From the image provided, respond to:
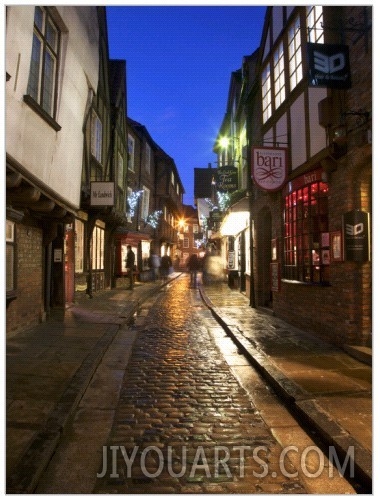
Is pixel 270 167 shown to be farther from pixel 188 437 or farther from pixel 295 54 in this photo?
pixel 188 437

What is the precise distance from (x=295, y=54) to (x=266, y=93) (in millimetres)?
2415

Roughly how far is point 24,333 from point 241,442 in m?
5.71

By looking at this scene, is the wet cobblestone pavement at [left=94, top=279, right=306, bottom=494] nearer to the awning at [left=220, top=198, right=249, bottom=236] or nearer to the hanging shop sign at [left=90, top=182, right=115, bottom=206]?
the hanging shop sign at [left=90, top=182, right=115, bottom=206]

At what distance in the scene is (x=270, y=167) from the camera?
917cm

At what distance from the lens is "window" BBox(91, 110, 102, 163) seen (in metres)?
14.1

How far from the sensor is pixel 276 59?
33.5 ft

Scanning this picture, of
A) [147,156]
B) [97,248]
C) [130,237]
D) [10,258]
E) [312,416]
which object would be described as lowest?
[312,416]

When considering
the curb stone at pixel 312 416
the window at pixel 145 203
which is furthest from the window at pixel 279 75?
the window at pixel 145 203

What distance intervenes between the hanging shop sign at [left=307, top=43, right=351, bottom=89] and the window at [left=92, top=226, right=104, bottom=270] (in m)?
11.3

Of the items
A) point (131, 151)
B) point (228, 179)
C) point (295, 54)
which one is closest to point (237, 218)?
point (228, 179)

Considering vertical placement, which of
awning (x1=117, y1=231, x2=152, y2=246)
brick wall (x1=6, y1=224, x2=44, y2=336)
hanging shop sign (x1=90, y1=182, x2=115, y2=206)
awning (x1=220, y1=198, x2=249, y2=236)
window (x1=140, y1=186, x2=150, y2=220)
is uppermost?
window (x1=140, y1=186, x2=150, y2=220)

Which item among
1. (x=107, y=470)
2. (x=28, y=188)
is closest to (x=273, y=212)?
(x=28, y=188)

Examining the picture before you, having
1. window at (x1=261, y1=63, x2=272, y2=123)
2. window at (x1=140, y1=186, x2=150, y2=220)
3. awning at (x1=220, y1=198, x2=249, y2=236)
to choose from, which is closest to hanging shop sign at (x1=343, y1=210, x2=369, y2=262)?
window at (x1=261, y1=63, x2=272, y2=123)

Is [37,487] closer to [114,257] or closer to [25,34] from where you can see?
[25,34]
